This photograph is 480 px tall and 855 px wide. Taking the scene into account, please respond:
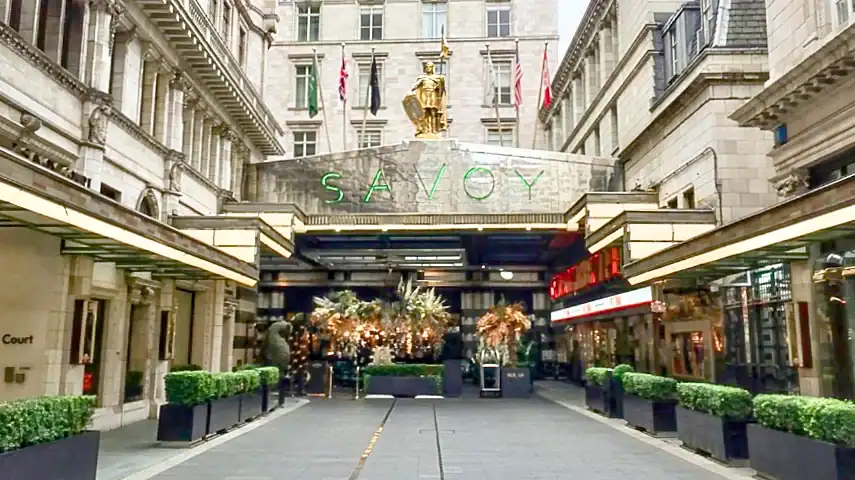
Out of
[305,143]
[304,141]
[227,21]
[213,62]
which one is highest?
[227,21]

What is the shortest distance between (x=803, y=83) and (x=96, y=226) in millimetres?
14393

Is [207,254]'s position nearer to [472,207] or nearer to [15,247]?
[15,247]

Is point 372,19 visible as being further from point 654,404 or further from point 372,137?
point 654,404

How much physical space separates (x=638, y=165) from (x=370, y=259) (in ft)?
46.2

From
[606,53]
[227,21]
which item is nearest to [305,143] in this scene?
[227,21]

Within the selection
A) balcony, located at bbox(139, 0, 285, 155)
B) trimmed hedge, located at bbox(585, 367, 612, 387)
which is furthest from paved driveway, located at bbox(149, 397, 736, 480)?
balcony, located at bbox(139, 0, 285, 155)

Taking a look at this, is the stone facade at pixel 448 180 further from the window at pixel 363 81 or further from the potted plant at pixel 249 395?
the window at pixel 363 81

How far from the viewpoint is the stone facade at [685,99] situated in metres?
20.6

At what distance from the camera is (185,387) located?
1463 cm

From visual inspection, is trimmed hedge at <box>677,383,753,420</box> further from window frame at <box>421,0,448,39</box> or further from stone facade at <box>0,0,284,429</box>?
window frame at <box>421,0,448,39</box>

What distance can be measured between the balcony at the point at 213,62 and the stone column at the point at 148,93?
3.08 feet

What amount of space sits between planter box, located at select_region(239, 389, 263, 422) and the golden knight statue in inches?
588

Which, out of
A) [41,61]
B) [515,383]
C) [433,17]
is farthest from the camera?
[433,17]

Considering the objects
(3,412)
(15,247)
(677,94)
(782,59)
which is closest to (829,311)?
(782,59)
